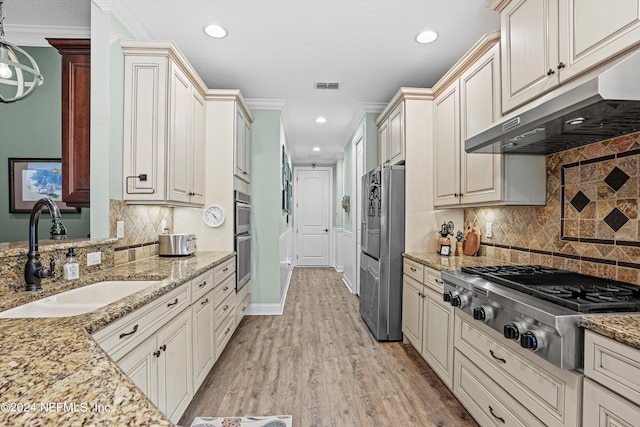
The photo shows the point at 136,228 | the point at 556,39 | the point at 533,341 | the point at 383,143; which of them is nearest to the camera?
the point at 533,341

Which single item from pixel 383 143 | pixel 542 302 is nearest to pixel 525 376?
pixel 542 302

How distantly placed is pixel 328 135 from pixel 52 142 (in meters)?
3.92

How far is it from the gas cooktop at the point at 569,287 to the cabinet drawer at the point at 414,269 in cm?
57

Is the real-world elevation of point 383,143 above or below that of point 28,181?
above

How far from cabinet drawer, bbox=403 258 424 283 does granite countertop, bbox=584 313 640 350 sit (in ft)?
4.86

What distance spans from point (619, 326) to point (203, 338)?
2202 millimetres

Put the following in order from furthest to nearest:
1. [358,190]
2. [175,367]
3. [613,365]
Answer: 1. [358,190]
2. [175,367]
3. [613,365]

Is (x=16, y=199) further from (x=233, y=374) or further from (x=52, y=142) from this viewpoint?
(x=233, y=374)

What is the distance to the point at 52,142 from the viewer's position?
2617 millimetres

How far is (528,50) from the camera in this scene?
68.3 inches

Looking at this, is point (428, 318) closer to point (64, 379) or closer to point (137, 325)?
point (137, 325)

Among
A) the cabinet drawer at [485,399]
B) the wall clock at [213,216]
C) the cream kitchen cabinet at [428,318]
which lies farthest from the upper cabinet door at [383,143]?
the cabinet drawer at [485,399]

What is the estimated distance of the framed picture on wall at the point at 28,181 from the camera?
8.51 ft

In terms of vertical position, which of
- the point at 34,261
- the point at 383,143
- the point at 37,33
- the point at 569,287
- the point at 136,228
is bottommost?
the point at 569,287
